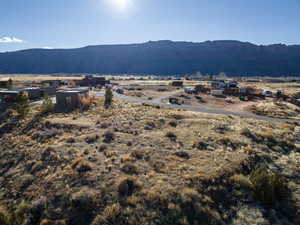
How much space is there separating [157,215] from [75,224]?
427cm

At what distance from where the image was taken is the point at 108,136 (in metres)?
20.0

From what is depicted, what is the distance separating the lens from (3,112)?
30.4 metres

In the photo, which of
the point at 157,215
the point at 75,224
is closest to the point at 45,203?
the point at 75,224

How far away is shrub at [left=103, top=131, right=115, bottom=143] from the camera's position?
62.5 ft

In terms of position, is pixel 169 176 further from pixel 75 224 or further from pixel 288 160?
pixel 288 160

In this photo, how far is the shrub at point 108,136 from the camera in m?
19.1

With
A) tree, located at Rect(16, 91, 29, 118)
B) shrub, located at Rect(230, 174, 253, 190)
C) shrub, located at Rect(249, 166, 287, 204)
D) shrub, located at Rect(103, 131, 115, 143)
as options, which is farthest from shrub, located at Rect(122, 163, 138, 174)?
tree, located at Rect(16, 91, 29, 118)

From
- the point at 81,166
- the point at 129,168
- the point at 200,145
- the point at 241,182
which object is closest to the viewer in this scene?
the point at 241,182

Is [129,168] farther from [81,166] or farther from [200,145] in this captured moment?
[200,145]

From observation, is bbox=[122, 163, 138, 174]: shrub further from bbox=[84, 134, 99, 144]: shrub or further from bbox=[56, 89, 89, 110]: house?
bbox=[56, 89, 89, 110]: house

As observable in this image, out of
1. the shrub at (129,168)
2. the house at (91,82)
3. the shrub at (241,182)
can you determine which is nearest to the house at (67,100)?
the shrub at (129,168)

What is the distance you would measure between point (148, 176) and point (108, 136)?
27.2 ft

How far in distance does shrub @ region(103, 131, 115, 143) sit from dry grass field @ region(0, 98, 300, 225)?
0.10 m

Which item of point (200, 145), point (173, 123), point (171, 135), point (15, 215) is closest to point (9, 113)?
point (15, 215)
